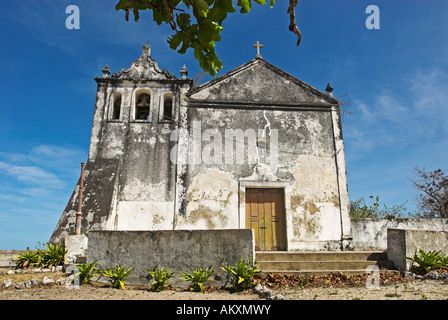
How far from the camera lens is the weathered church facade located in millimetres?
9930

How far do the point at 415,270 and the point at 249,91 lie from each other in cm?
719

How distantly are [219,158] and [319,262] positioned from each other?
4.51 metres

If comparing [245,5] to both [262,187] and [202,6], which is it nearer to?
[202,6]

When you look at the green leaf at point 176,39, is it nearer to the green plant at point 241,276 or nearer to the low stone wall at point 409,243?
the green plant at point 241,276

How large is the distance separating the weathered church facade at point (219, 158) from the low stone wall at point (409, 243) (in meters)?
2.28

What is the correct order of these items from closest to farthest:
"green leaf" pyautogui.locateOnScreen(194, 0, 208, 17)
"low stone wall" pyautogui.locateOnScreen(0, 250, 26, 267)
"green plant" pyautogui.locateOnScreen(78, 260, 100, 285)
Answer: "green leaf" pyautogui.locateOnScreen(194, 0, 208, 17)
"green plant" pyautogui.locateOnScreen(78, 260, 100, 285)
"low stone wall" pyautogui.locateOnScreen(0, 250, 26, 267)

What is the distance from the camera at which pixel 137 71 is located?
38.1 feet

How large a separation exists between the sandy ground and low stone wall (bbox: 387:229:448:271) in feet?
2.97

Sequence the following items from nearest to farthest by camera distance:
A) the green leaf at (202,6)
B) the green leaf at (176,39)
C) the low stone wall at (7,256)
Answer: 1. the green leaf at (202,6)
2. the green leaf at (176,39)
3. the low stone wall at (7,256)

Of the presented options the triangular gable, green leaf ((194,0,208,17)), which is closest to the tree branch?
green leaf ((194,0,208,17))

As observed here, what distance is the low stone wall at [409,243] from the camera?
290 inches

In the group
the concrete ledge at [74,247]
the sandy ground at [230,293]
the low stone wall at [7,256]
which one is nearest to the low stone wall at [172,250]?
the sandy ground at [230,293]

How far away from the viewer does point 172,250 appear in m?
6.88

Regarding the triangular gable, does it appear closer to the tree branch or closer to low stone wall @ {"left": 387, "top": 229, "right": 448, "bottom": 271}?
low stone wall @ {"left": 387, "top": 229, "right": 448, "bottom": 271}
